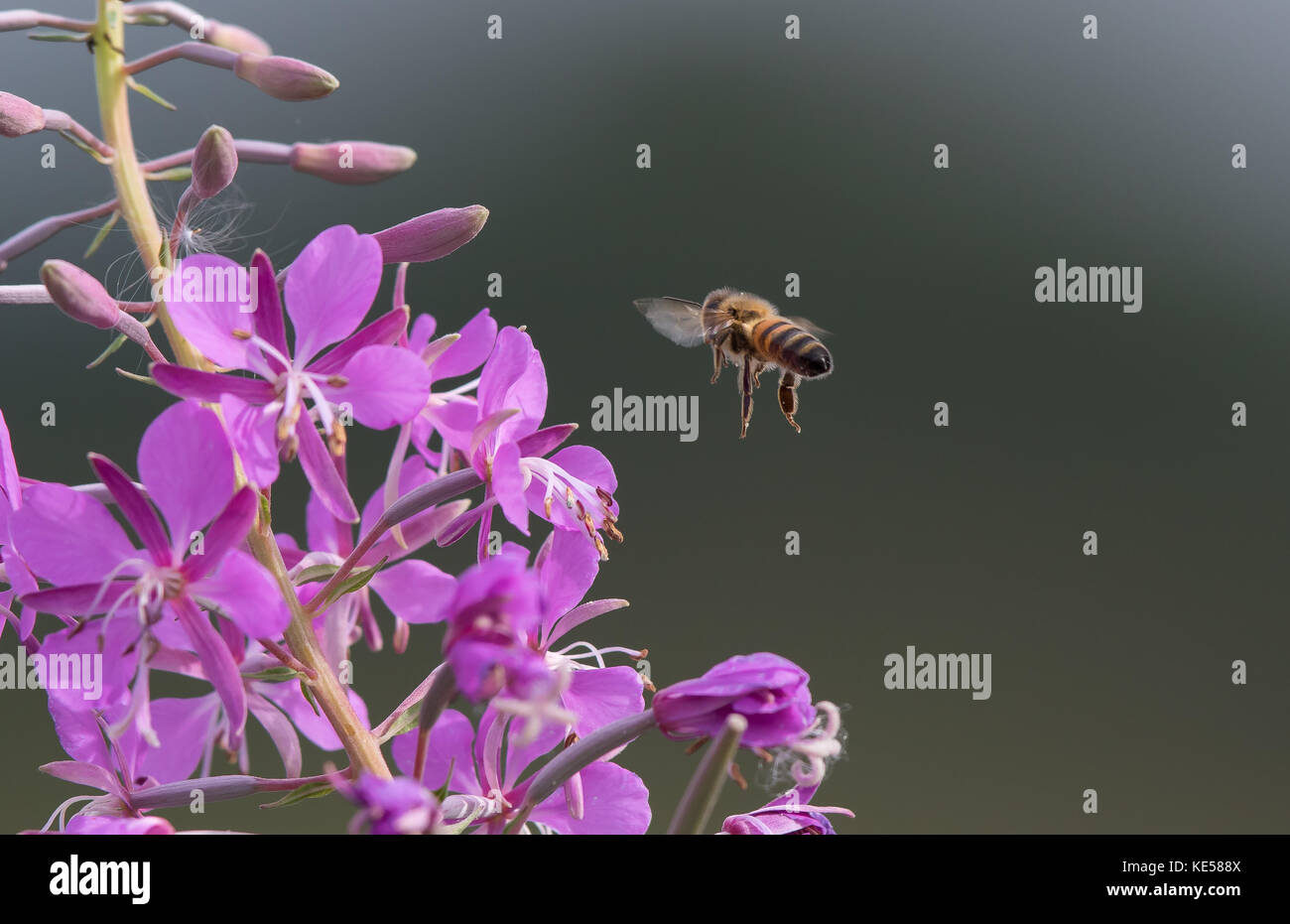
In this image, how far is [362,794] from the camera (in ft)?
2.78

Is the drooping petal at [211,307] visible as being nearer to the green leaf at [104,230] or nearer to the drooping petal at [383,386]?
the drooping petal at [383,386]

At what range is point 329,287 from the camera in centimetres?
122

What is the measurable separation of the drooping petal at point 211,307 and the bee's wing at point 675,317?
1724mm

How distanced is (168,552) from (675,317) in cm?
192

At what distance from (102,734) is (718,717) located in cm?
78

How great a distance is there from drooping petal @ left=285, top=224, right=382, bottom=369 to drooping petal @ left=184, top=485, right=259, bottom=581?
22cm

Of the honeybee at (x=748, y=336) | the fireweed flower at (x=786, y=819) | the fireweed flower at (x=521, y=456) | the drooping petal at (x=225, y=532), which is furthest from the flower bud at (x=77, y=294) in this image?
the honeybee at (x=748, y=336)

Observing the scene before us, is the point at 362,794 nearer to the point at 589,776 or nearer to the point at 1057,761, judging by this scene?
the point at 589,776

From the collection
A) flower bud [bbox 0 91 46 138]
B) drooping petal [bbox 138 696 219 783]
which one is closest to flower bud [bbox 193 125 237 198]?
flower bud [bbox 0 91 46 138]

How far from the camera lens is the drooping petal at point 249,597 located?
1.03m

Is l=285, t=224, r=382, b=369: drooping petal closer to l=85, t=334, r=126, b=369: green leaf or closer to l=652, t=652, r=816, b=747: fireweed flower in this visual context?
l=85, t=334, r=126, b=369: green leaf

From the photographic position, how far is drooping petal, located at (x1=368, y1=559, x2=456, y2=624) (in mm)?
1549

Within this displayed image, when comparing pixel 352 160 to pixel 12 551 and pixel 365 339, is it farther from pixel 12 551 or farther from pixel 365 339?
pixel 12 551
